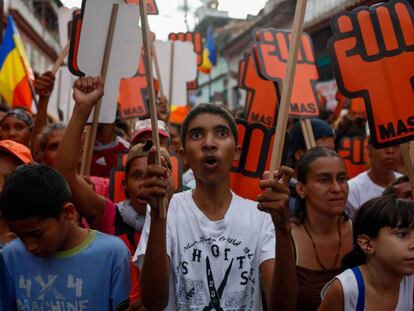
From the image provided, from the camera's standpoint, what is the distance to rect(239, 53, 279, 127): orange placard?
509 centimetres

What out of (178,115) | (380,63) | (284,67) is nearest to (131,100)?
(284,67)

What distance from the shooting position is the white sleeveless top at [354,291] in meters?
2.32

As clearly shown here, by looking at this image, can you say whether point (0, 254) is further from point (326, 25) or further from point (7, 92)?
point (326, 25)

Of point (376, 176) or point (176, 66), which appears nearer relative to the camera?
point (376, 176)

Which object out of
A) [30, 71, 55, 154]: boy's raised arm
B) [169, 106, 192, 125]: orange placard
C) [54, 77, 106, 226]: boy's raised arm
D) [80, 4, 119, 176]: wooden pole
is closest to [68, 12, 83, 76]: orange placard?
[80, 4, 119, 176]: wooden pole

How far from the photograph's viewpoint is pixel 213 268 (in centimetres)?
217

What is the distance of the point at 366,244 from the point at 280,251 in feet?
2.03

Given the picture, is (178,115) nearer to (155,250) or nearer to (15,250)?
(15,250)

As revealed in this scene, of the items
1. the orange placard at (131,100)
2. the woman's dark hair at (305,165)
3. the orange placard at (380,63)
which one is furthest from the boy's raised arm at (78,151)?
the orange placard at (131,100)

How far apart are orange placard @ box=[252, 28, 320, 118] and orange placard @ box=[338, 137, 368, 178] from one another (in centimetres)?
111

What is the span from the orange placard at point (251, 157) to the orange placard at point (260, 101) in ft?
4.63

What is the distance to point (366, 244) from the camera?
2500mm

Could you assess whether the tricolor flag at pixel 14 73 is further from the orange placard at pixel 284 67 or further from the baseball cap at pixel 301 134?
the baseball cap at pixel 301 134

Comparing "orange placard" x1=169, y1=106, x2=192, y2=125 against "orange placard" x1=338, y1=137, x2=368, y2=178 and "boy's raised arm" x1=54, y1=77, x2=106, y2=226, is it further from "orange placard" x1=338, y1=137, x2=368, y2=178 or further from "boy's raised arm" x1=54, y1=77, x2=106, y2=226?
"boy's raised arm" x1=54, y1=77, x2=106, y2=226
